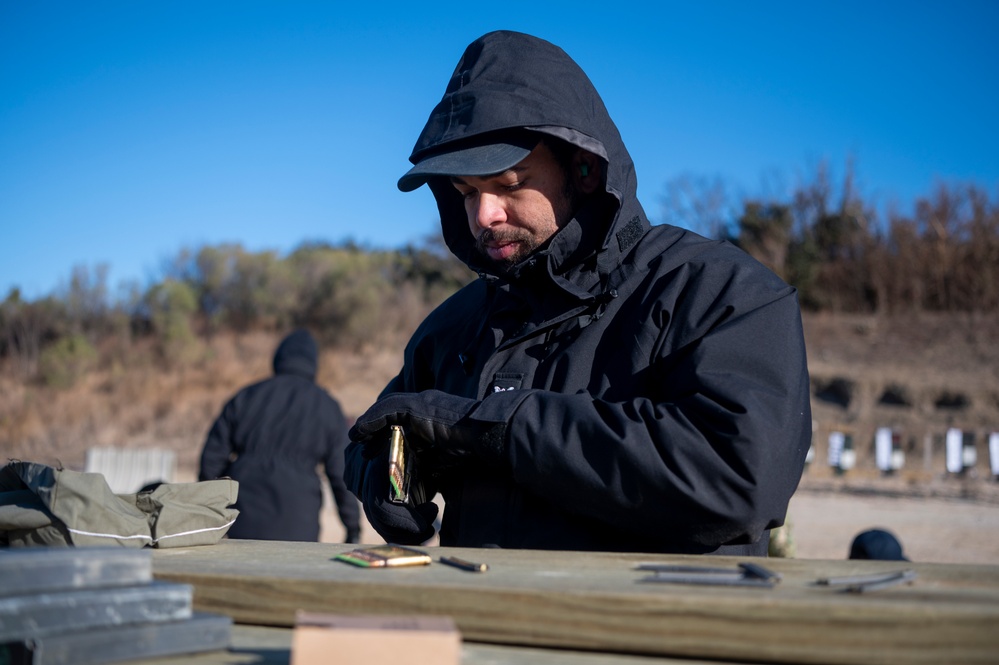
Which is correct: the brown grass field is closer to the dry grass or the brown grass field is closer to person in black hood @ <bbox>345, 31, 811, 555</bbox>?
the dry grass

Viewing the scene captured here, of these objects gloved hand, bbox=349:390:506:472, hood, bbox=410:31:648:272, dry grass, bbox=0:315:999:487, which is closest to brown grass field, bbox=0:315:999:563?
dry grass, bbox=0:315:999:487

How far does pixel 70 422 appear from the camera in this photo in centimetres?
2350

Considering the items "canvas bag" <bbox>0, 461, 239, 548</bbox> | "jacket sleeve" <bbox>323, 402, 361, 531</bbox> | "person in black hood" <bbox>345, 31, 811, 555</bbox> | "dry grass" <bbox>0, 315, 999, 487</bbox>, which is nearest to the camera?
"canvas bag" <bbox>0, 461, 239, 548</bbox>

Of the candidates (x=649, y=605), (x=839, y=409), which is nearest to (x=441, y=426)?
(x=649, y=605)

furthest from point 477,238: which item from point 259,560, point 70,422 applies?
point 70,422

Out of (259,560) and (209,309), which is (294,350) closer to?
(259,560)

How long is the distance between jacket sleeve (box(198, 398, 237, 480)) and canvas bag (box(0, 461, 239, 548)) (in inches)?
173

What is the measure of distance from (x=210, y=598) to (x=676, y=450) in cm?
85

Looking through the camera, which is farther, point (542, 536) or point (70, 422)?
point (70, 422)

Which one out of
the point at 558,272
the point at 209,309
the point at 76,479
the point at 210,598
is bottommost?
the point at 210,598

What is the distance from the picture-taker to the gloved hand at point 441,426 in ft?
6.14

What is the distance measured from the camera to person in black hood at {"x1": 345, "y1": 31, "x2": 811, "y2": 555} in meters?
1.79

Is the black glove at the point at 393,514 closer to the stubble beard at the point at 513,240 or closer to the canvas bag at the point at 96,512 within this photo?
the canvas bag at the point at 96,512

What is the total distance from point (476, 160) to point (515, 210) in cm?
20
